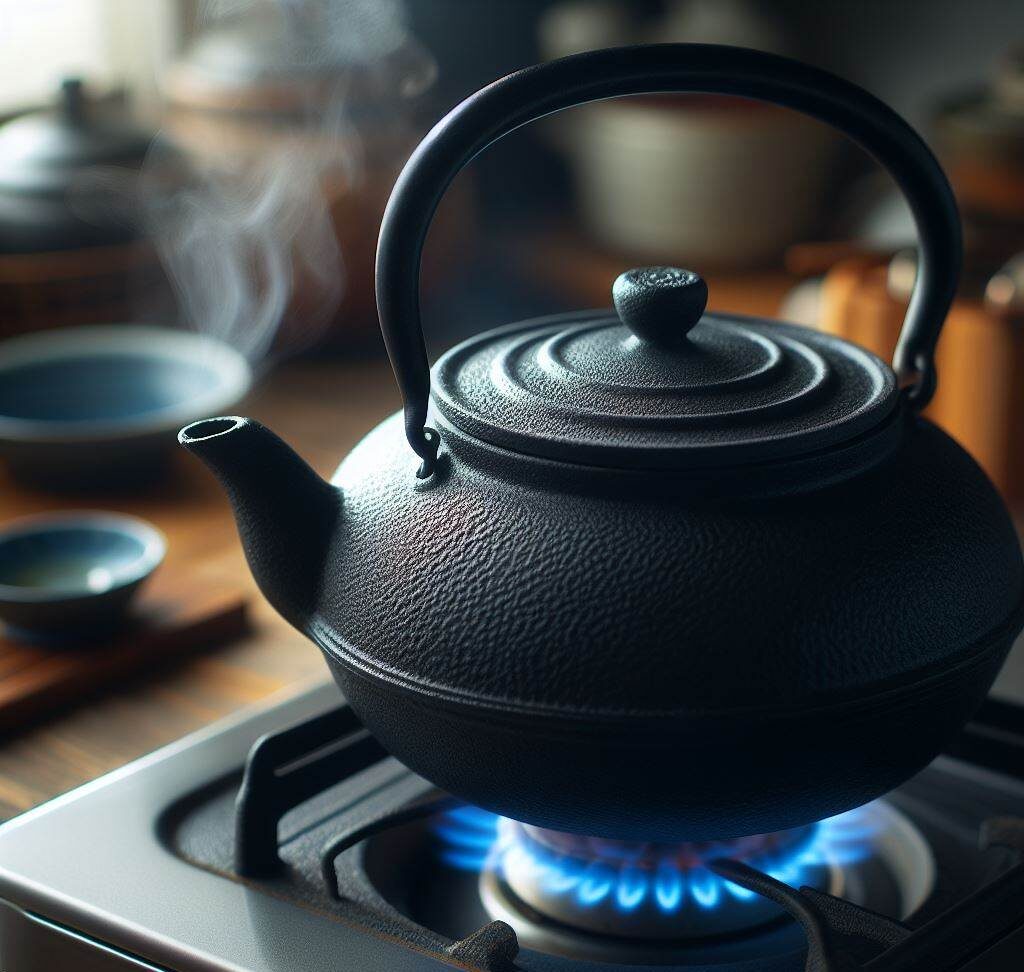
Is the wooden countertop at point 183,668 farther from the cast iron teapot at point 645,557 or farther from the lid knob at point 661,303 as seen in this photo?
the lid knob at point 661,303

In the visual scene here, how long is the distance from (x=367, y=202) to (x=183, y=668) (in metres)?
0.88

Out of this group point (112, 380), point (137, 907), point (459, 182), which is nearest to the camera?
point (137, 907)

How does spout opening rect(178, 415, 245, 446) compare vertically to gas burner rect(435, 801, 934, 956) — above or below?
above

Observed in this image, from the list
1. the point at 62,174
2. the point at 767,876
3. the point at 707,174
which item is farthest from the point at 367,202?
the point at 767,876

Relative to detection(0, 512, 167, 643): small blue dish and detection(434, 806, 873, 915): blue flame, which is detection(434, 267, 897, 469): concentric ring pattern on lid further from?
detection(0, 512, 167, 643): small blue dish

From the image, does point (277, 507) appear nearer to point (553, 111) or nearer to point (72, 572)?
point (553, 111)

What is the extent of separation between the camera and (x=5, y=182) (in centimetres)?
172

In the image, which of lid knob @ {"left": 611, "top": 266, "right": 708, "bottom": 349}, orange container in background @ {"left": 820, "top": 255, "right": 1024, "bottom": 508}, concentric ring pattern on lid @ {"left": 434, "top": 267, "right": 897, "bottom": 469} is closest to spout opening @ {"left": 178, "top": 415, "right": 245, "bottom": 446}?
concentric ring pattern on lid @ {"left": 434, "top": 267, "right": 897, "bottom": 469}

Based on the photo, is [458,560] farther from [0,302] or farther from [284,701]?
[0,302]

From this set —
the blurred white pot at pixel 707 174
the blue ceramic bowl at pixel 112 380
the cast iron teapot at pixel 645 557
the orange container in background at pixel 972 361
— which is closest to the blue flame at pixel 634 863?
the cast iron teapot at pixel 645 557

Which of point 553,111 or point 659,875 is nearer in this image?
point 553,111

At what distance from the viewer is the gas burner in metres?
0.81

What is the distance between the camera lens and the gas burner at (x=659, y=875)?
0.81 meters

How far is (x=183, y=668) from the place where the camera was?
1.17m
